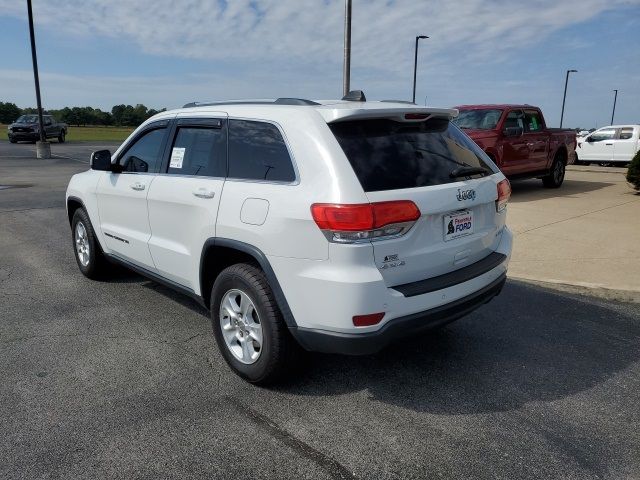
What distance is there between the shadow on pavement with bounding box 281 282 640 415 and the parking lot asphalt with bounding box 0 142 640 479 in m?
0.01

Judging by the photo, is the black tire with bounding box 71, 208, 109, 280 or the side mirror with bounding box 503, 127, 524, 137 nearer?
the black tire with bounding box 71, 208, 109, 280

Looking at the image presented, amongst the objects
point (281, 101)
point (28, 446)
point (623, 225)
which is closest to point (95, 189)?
point (281, 101)

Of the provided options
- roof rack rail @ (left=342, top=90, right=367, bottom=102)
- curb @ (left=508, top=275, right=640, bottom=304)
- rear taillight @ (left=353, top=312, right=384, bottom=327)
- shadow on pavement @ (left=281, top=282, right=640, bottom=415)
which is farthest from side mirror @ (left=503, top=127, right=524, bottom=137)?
rear taillight @ (left=353, top=312, right=384, bottom=327)

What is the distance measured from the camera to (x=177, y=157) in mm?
4004

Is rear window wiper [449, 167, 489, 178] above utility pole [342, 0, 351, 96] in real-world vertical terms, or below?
below

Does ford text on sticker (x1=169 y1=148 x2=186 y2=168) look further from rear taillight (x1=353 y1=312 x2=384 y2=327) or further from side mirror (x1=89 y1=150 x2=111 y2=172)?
rear taillight (x1=353 y1=312 x2=384 y2=327)

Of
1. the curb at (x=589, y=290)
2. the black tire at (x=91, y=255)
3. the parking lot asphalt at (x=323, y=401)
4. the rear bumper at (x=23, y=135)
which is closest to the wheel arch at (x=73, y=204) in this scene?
the black tire at (x=91, y=255)

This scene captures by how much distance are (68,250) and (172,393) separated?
174 inches

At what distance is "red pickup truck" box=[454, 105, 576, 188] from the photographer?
35.9ft

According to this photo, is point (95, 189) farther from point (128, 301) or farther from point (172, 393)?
point (172, 393)

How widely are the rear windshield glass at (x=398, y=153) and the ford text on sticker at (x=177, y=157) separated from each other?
146 cm

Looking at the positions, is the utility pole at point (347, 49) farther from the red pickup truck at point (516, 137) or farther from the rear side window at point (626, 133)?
the rear side window at point (626, 133)

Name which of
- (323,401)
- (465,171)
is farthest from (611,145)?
(323,401)

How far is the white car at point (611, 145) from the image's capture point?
20297 millimetres
